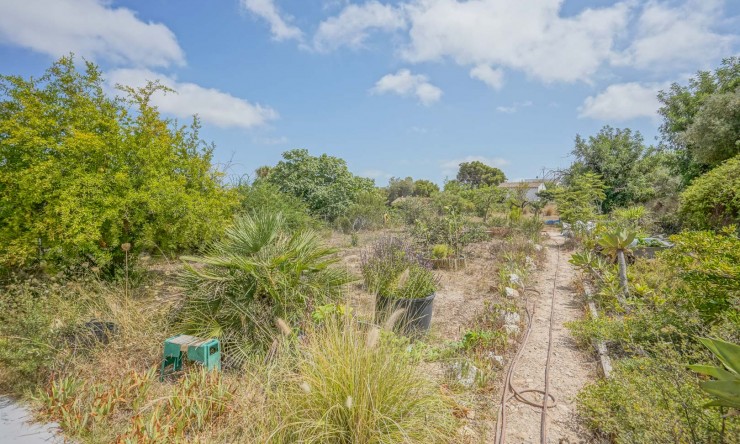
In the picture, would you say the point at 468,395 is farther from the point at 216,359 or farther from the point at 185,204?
the point at 185,204

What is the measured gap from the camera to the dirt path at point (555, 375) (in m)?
2.55

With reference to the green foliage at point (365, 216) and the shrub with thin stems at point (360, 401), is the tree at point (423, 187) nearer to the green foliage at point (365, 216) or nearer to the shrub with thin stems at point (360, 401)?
the green foliage at point (365, 216)

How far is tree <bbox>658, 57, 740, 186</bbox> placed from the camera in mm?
9820

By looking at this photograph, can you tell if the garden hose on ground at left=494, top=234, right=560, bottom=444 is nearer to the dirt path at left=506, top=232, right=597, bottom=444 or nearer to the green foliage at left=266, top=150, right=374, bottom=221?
the dirt path at left=506, top=232, right=597, bottom=444

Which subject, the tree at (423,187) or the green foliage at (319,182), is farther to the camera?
the tree at (423,187)

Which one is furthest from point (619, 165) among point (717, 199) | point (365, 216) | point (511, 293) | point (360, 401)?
point (360, 401)

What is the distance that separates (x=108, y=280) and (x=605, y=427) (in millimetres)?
6787

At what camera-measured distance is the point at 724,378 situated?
5.20 feet

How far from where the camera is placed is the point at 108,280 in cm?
554

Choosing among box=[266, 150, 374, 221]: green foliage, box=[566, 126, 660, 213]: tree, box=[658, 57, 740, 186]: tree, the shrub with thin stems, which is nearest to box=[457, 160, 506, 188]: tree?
box=[566, 126, 660, 213]: tree

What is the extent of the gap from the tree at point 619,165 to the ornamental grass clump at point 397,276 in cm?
1564

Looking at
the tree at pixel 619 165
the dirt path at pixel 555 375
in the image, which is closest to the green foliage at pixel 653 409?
the dirt path at pixel 555 375

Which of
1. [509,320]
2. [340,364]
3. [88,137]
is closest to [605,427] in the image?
[340,364]

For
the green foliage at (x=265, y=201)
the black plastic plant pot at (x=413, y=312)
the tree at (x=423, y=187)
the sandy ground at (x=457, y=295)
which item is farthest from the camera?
the tree at (x=423, y=187)
